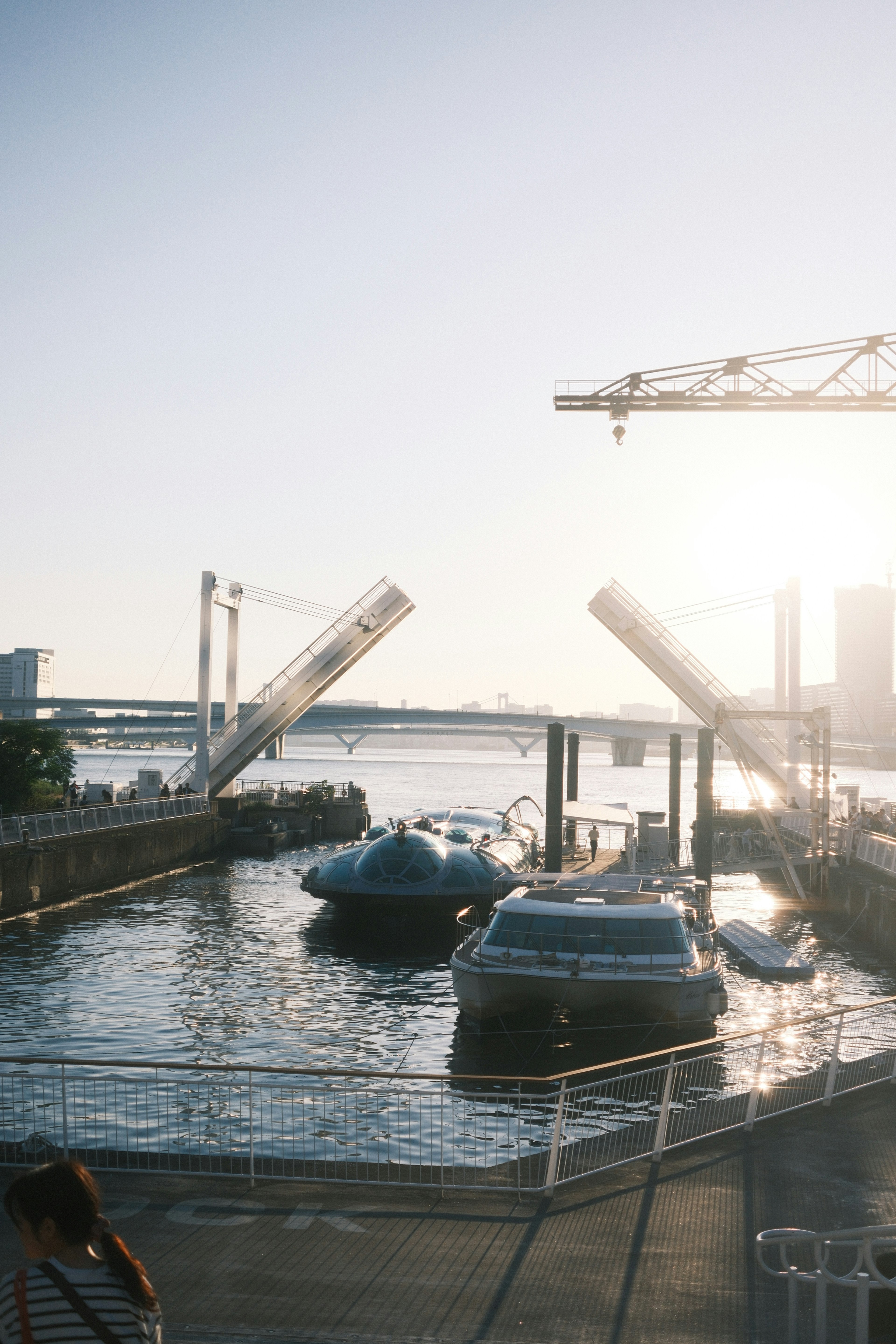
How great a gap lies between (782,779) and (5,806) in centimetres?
3526

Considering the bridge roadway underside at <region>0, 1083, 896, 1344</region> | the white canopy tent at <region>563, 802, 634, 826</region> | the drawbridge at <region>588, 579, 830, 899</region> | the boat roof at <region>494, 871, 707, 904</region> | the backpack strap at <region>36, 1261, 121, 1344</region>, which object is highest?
the drawbridge at <region>588, 579, 830, 899</region>

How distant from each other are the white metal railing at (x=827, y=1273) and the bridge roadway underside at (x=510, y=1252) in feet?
0.88

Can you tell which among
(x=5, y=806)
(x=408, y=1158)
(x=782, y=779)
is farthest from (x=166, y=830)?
(x=408, y=1158)

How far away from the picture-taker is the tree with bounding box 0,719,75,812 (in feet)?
166

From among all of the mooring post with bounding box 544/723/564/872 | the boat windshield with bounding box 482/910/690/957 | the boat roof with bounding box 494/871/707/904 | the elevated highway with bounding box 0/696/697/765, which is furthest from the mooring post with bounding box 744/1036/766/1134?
the elevated highway with bounding box 0/696/697/765

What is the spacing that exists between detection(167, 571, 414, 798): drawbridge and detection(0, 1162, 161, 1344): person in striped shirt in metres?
47.1

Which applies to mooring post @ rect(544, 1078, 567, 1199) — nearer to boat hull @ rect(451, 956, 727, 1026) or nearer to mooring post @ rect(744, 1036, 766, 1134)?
mooring post @ rect(744, 1036, 766, 1134)

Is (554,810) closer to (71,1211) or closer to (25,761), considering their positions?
(25,761)

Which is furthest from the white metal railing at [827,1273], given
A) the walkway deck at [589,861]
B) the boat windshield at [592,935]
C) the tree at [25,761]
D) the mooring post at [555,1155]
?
the tree at [25,761]

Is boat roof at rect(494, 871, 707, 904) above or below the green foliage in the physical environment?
above

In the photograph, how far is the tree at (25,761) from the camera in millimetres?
50469

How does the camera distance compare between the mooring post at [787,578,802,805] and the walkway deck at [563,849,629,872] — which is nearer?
the walkway deck at [563,849,629,872]

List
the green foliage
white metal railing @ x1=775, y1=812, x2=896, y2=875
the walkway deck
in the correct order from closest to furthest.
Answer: white metal railing @ x1=775, y1=812, x2=896, y2=875 < the walkway deck < the green foliage

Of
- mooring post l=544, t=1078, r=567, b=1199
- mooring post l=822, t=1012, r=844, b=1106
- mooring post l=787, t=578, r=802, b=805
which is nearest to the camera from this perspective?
mooring post l=544, t=1078, r=567, b=1199
